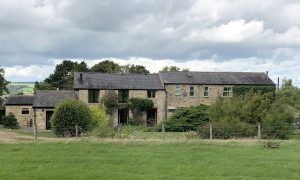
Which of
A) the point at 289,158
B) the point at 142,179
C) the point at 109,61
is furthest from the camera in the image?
the point at 109,61

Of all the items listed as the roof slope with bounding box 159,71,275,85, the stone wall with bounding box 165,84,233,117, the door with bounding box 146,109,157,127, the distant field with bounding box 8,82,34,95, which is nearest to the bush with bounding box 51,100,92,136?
the door with bounding box 146,109,157,127

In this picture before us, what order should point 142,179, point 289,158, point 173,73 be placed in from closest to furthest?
point 142,179 < point 289,158 < point 173,73

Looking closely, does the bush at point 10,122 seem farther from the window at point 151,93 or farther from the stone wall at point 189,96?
the stone wall at point 189,96

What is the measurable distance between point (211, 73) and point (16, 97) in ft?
81.4

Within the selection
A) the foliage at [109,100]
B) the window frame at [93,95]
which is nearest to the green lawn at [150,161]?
the foliage at [109,100]

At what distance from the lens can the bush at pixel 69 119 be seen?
3638 centimetres

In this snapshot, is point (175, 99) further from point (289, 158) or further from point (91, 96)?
point (289, 158)

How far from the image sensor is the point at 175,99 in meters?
60.6

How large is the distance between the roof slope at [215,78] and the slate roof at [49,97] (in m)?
11.7

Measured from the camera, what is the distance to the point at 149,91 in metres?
59.4

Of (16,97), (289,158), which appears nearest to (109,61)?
(16,97)

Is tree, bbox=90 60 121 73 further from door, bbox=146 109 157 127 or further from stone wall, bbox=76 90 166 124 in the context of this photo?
stone wall, bbox=76 90 166 124

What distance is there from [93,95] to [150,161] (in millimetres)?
40080

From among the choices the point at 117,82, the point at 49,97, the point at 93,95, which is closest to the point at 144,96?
→ the point at 117,82
